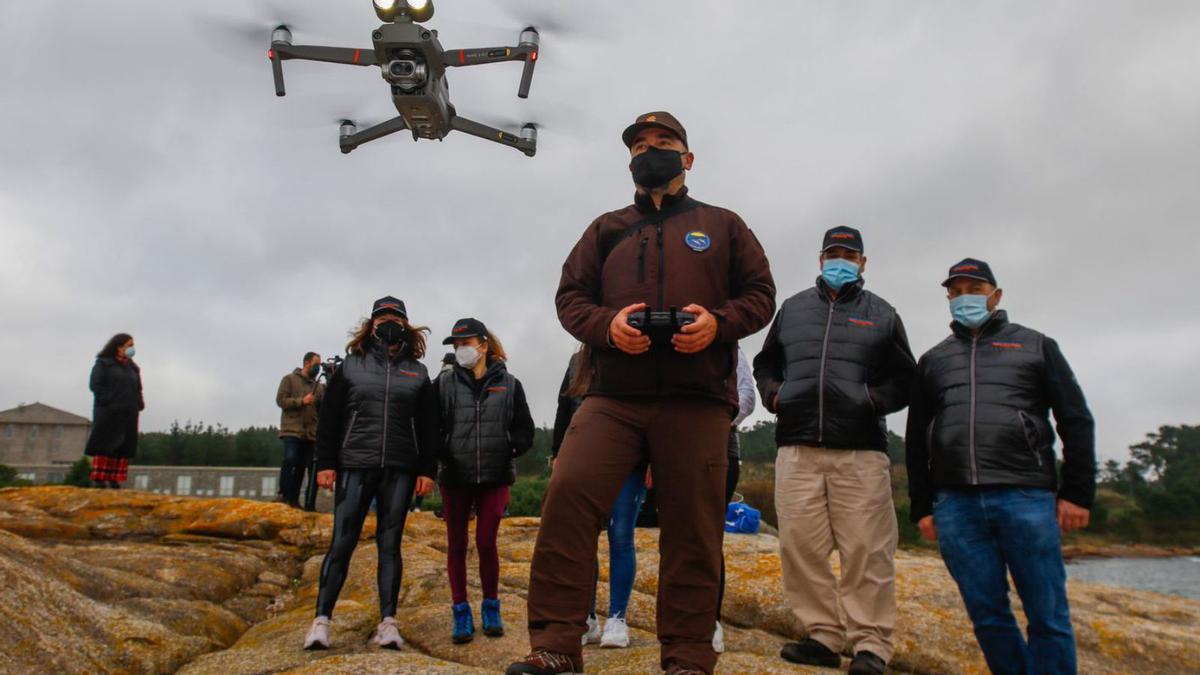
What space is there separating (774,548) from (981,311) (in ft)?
14.4

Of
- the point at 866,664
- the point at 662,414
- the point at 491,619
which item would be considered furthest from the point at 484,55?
the point at 662,414

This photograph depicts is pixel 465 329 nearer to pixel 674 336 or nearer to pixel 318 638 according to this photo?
pixel 318 638

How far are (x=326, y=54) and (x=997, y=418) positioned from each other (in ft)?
65.7

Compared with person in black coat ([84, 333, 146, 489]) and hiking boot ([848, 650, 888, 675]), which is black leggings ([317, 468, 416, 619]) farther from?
person in black coat ([84, 333, 146, 489])

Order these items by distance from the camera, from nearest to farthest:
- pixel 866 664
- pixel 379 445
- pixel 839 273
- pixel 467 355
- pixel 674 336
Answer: pixel 674 336
pixel 866 664
pixel 839 273
pixel 379 445
pixel 467 355

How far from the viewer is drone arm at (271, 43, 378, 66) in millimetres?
19328

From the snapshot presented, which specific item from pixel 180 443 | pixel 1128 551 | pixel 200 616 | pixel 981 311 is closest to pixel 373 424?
pixel 200 616

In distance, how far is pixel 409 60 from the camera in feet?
60.9

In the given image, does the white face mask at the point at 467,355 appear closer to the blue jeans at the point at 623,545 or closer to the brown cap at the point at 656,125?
the blue jeans at the point at 623,545

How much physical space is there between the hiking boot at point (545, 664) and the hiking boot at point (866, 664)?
6.34ft

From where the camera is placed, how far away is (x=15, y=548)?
5.14 m

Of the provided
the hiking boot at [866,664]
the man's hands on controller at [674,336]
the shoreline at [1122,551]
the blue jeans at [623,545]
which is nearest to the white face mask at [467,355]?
the blue jeans at [623,545]

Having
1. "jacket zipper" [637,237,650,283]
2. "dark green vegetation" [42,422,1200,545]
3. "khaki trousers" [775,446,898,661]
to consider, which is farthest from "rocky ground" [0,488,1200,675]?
"dark green vegetation" [42,422,1200,545]

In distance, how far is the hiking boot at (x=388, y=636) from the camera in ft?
15.3
